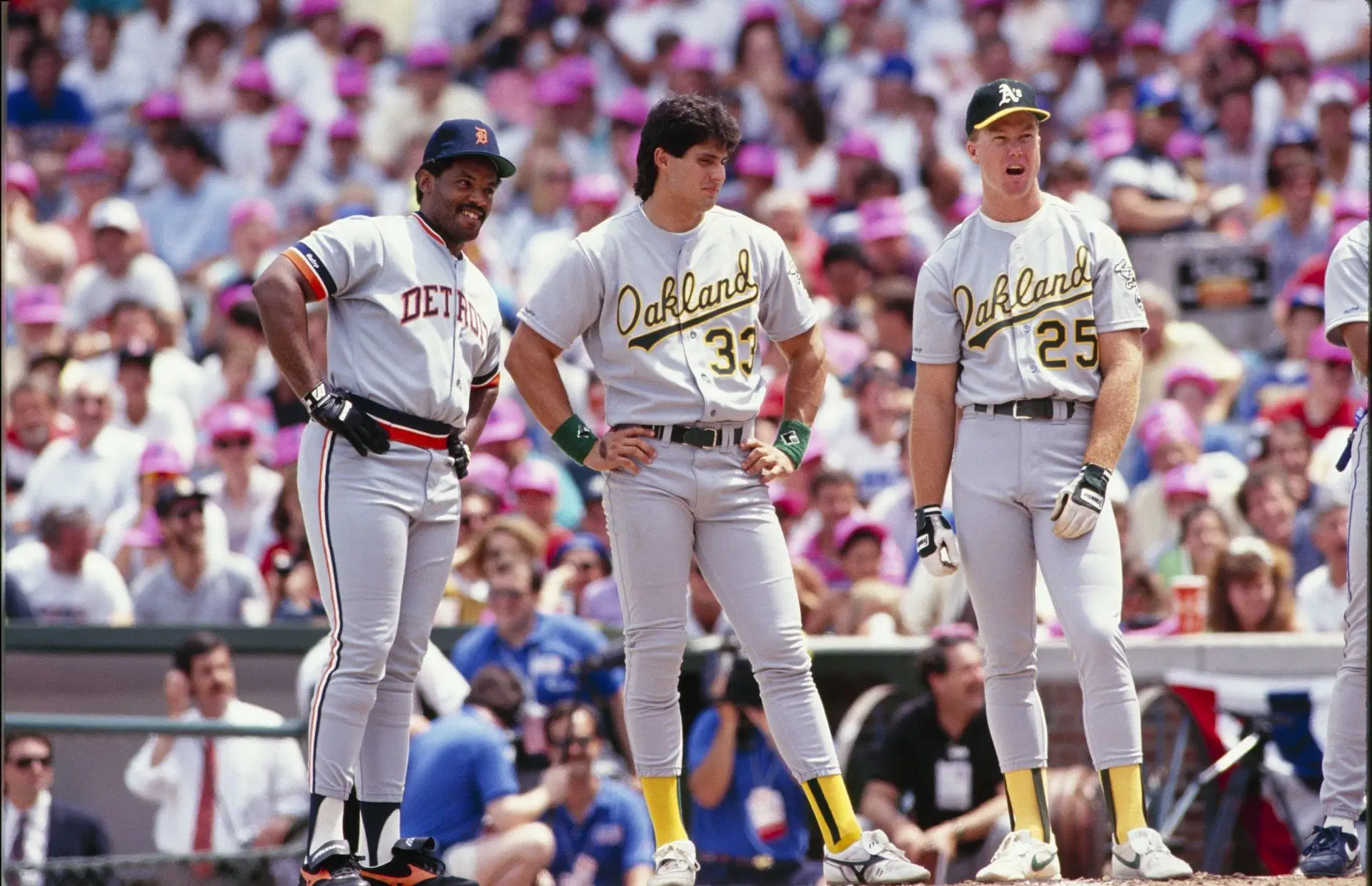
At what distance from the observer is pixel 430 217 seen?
5.82 meters

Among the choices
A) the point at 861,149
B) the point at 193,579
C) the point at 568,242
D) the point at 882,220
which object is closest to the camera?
the point at 568,242

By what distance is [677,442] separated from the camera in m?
5.63

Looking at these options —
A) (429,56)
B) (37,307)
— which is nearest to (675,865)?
(37,307)

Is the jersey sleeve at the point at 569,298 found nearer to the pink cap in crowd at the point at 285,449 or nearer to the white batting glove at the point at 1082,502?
the white batting glove at the point at 1082,502

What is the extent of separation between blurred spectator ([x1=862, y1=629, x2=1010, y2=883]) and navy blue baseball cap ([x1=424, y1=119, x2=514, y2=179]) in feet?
10.7

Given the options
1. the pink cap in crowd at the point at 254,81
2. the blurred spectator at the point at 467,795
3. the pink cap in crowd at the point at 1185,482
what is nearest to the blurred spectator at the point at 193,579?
the blurred spectator at the point at 467,795

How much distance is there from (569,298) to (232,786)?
3700 mm

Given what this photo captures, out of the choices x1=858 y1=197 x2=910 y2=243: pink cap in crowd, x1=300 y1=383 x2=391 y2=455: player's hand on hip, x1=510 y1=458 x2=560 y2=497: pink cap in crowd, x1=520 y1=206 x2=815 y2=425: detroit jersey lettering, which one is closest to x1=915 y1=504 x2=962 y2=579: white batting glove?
x1=520 y1=206 x2=815 y2=425: detroit jersey lettering

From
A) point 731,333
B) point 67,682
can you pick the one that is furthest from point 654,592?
point 67,682

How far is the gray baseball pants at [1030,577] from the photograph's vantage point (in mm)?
5484

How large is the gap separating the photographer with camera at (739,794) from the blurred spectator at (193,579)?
272 centimetres

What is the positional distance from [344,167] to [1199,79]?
611 cm

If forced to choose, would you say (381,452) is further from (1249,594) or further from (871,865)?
(1249,594)

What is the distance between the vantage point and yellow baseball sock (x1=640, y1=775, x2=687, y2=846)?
570 cm
